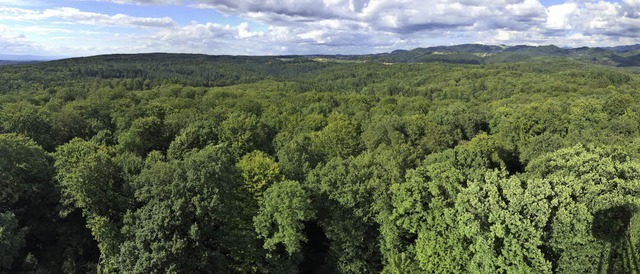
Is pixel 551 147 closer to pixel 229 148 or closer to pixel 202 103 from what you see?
pixel 229 148

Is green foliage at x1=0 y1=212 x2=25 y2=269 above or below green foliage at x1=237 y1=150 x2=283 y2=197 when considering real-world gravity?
below

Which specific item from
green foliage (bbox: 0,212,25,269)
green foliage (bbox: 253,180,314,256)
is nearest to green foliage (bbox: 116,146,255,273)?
green foliage (bbox: 253,180,314,256)

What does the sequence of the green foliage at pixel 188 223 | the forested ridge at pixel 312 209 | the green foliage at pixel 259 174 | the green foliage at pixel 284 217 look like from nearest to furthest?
the green foliage at pixel 188 223, the forested ridge at pixel 312 209, the green foliage at pixel 284 217, the green foliage at pixel 259 174

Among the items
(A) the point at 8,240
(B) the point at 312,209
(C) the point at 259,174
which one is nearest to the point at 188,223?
(C) the point at 259,174

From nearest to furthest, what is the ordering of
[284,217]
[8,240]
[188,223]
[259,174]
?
[188,223] → [8,240] → [284,217] → [259,174]

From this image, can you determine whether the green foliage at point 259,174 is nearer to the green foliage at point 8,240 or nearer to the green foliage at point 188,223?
the green foliage at point 188,223

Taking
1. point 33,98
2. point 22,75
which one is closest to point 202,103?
point 33,98

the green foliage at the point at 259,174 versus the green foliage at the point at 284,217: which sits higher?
the green foliage at the point at 259,174

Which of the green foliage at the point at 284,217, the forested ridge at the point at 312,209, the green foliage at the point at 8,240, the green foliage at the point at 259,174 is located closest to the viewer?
the forested ridge at the point at 312,209

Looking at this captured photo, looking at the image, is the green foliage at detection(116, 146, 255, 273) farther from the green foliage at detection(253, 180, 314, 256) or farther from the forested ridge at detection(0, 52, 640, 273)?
the green foliage at detection(253, 180, 314, 256)

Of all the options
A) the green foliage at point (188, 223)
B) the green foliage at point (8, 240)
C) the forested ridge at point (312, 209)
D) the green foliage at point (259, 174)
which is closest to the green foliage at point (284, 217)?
the forested ridge at point (312, 209)

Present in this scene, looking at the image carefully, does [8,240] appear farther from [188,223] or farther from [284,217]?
[284,217]

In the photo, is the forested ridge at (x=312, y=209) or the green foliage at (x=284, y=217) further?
the green foliage at (x=284, y=217)
